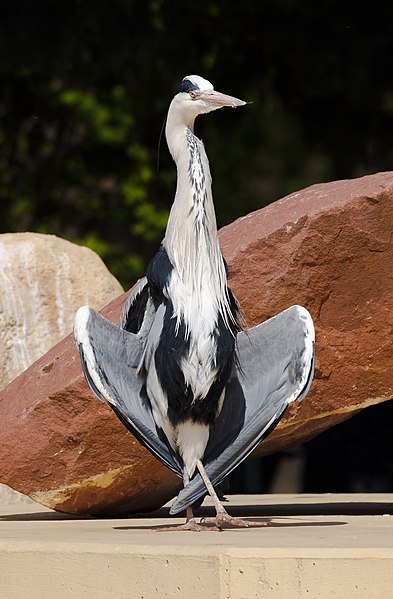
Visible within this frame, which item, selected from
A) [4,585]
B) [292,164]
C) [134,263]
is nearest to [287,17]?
[134,263]

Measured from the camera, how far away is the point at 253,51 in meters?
14.0

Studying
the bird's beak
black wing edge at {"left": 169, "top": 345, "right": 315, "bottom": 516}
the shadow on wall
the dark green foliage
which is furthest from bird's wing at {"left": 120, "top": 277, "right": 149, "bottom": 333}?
the dark green foliage

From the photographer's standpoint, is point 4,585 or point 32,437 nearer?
point 4,585

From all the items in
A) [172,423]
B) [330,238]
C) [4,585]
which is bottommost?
[4,585]

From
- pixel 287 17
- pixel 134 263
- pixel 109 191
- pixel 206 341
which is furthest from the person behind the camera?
pixel 109 191

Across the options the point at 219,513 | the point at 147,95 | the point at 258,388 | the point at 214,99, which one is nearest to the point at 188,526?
the point at 219,513

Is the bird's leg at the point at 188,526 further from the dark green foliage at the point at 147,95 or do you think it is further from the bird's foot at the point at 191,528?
the dark green foliage at the point at 147,95

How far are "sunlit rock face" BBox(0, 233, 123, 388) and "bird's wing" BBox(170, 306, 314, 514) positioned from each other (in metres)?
2.47

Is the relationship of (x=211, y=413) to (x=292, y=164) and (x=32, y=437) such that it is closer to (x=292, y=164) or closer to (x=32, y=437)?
(x=32, y=437)

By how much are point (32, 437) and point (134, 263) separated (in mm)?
8806

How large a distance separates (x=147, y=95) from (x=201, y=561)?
38.5 ft

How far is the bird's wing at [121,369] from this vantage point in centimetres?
552

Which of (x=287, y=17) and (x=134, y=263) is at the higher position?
(x=287, y=17)

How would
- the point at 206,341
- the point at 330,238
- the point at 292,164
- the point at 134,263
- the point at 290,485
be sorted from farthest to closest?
the point at 292,164, the point at 134,263, the point at 290,485, the point at 330,238, the point at 206,341
